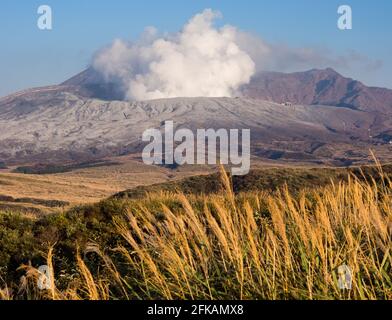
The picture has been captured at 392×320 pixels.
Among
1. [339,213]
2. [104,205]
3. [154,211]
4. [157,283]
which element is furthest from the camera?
[104,205]

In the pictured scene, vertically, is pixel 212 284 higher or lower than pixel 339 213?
lower

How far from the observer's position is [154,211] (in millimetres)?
14367

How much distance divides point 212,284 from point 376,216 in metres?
1.55
